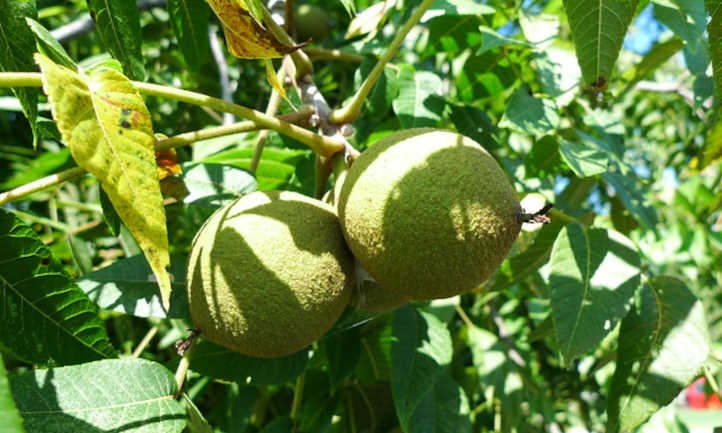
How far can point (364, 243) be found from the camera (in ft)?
3.65

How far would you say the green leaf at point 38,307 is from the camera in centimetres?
113

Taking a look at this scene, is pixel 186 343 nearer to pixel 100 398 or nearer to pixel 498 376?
pixel 100 398

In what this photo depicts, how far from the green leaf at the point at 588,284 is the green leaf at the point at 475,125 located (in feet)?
1.30

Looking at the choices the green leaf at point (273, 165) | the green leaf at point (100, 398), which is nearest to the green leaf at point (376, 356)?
the green leaf at point (273, 165)

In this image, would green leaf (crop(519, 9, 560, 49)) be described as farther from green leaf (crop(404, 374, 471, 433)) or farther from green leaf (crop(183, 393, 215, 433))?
green leaf (crop(183, 393, 215, 433))

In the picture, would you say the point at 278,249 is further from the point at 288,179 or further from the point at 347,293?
the point at 288,179

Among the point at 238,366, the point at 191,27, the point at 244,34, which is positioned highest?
the point at 244,34

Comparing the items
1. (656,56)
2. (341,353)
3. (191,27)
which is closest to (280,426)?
(341,353)

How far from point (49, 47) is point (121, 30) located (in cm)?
35

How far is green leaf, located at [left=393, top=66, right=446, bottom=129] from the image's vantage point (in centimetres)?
167

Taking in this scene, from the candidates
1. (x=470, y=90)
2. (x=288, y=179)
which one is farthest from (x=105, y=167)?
(x=470, y=90)

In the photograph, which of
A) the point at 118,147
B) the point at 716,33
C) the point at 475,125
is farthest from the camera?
the point at 475,125

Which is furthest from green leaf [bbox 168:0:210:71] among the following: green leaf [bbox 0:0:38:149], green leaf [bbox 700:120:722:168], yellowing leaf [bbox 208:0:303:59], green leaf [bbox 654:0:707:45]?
green leaf [bbox 700:120:722:168]

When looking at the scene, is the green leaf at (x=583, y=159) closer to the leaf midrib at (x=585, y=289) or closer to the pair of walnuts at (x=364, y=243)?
the leaf midrib at (x=585, y=289)
